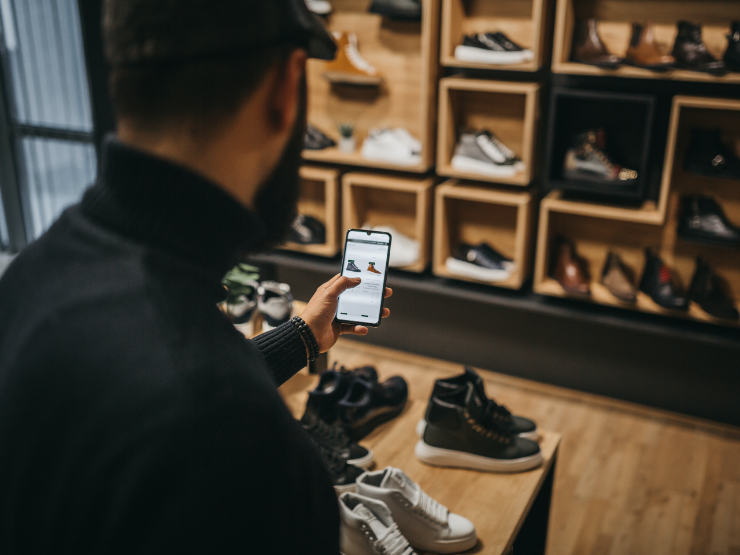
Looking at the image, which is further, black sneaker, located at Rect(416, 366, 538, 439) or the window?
the window

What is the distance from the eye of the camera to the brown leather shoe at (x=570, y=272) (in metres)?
2.76

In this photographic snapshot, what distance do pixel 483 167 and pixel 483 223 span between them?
34cm

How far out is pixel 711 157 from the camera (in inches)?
97.3

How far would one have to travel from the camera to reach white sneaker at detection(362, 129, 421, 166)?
3012mm

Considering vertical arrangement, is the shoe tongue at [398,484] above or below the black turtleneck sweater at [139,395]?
below

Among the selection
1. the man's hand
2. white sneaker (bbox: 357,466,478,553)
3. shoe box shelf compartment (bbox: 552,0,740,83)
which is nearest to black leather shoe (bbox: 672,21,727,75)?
shoe box shelf compartment (bbox: 552,0,740,83)

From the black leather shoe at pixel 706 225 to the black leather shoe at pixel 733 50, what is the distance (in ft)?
1.63

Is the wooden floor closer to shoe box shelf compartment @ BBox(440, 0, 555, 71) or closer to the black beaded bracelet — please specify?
the black beaded bracelet

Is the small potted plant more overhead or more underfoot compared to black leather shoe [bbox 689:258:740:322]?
more overhead

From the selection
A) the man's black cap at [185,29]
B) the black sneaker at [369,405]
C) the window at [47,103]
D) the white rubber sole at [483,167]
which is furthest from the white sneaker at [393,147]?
the man's black cap at [185,29]

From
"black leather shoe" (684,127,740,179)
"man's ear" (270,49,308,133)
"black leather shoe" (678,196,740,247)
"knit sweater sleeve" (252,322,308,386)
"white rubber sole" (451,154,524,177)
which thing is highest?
"man's ear" (270,49,308,133)

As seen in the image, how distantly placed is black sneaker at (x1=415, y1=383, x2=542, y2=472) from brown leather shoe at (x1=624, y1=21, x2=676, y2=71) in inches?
60.5

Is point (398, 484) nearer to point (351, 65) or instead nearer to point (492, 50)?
point (492, 50)

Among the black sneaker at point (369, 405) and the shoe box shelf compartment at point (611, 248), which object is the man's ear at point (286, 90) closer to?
the black sneaker at point (369, 405)
